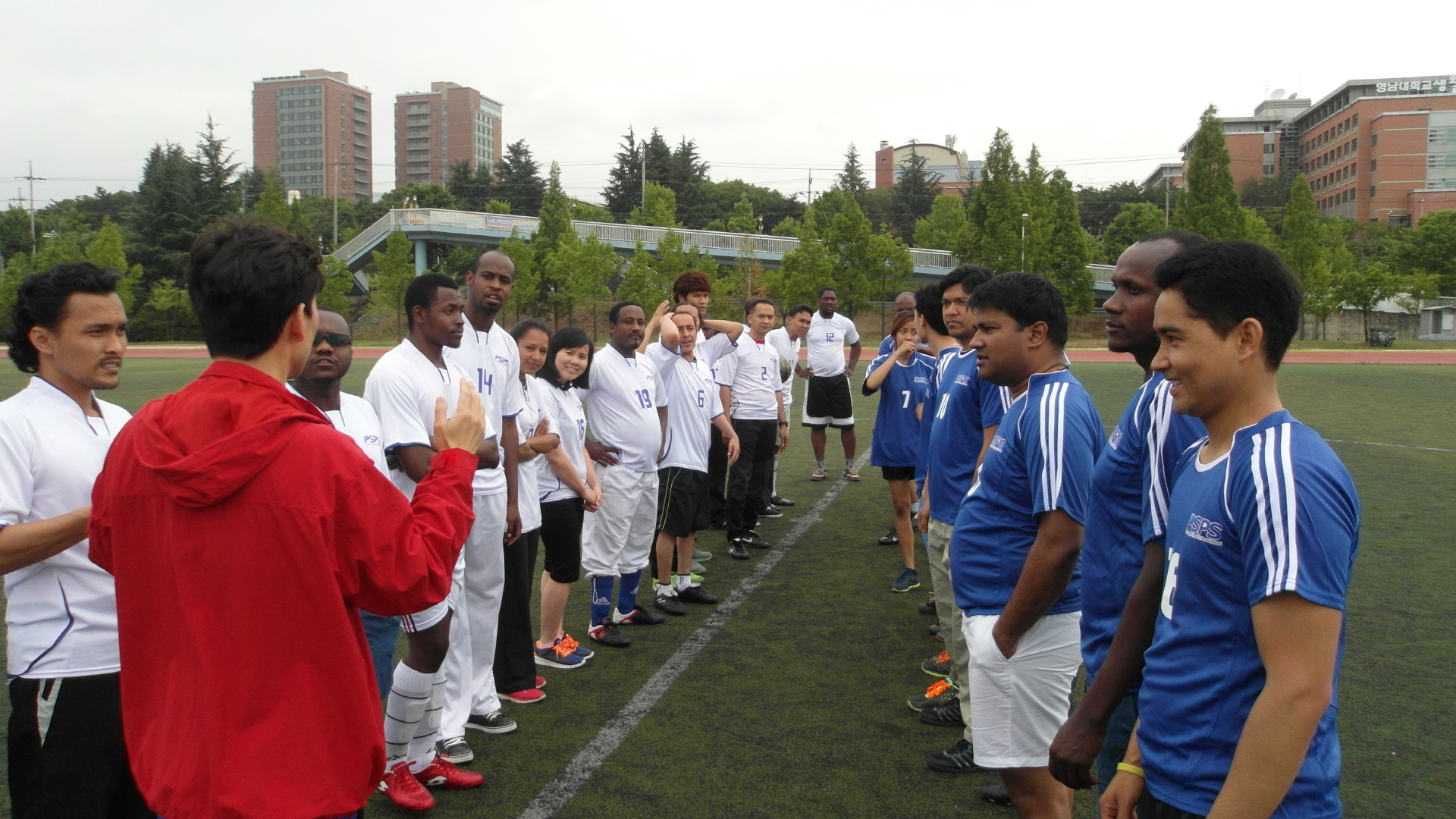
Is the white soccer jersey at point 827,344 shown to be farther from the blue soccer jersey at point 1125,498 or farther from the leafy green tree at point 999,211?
the leafy green tree at point 999,211

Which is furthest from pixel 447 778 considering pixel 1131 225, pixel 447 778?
pixel 1131 225

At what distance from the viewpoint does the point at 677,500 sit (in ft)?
20.5

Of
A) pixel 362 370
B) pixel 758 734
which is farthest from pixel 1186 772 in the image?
pixel 362 370

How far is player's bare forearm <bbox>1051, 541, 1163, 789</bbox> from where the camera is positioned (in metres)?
2.14

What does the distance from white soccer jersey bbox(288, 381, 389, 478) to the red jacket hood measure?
1832mm

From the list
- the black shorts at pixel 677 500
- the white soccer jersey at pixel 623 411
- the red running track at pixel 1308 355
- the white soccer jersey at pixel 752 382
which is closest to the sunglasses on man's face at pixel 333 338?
the white soccer jersey at pixel 623 411

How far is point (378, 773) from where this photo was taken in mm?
1935

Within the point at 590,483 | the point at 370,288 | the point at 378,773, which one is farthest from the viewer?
the point at 370,288

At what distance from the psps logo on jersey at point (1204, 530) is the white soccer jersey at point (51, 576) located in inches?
108

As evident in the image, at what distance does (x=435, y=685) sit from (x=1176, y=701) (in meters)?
2.87

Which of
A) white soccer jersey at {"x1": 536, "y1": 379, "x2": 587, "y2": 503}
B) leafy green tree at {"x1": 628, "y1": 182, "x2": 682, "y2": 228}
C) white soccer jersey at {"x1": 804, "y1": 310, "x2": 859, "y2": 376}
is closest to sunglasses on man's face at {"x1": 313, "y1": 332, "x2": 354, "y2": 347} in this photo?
white soccer jersey at {"x1": 536, "y1": 379, "x2": 587, "y2": 503}

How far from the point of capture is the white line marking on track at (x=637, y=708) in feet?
12.2

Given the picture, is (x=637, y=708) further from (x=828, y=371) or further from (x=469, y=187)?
(x=469, y=187)

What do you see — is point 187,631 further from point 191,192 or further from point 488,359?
point 191,192
